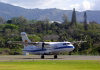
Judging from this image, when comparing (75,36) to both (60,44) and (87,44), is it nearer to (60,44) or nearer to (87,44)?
(87,44)

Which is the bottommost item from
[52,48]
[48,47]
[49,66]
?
[49,66]

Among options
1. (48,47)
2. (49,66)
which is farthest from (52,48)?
(49,66)

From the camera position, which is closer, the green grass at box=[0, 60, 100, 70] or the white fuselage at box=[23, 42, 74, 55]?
the green grass at box=[0, 60, 100, 70]

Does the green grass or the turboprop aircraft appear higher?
the turboprop aircraft

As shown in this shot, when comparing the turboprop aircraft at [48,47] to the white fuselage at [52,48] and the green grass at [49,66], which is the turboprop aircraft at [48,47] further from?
the green grass at [49,66]

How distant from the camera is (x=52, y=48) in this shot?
3093 inches

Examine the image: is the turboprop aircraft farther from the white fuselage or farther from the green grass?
the green grass

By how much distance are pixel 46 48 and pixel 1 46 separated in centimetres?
6108

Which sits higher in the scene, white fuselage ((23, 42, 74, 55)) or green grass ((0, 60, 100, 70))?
white fuselage ((23, 42, 74, 55))

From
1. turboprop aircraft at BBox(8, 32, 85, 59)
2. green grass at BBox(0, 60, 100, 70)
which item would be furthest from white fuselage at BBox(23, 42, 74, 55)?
green grass at BBox(0, 60, 100, 70)

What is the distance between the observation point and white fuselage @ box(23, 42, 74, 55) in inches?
3007

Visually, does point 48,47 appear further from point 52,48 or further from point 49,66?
point 49,66

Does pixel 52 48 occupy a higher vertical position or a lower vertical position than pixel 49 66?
higher

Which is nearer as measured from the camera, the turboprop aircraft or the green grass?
the green grass
